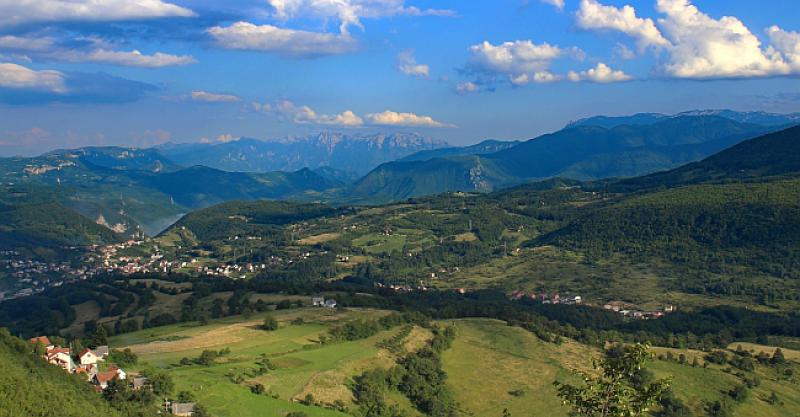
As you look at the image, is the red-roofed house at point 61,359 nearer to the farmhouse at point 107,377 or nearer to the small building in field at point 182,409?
the farmhouse at point 107,377

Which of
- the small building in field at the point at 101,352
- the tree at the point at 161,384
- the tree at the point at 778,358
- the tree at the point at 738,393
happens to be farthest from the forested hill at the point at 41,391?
the tree at the point at 778,358

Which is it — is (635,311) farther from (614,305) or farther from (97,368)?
(97,368)

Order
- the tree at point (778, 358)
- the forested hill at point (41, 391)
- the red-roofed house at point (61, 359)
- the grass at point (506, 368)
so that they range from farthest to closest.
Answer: the tree at point (778, 358) < the grass at point (506, 368) < the red-roofed house at point (61, 359) < the forested hill at point (41, 391)

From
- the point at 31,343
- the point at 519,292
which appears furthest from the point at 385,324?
the point at 519,292

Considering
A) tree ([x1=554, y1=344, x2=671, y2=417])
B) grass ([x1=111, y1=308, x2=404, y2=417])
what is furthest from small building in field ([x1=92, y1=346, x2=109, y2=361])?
tree ([x1=554, y1=344, x2=671, y2=417])

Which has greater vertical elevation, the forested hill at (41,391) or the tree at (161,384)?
the forested hill at (41,391)

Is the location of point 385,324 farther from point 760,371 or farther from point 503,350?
point 760,371
